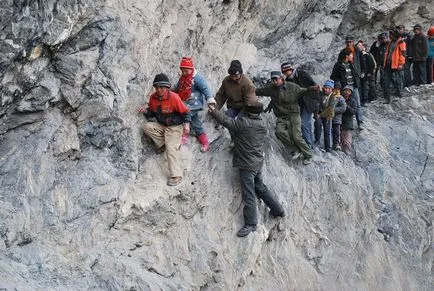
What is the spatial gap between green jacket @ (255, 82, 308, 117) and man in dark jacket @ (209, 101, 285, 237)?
1383mm

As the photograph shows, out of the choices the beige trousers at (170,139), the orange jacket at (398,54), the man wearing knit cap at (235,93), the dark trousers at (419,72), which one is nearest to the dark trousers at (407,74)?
the dark trousers at (419,72)

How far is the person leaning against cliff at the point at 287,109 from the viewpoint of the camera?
36.9 ft

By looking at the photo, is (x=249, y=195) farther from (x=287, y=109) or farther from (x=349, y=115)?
(x=349, y=115)

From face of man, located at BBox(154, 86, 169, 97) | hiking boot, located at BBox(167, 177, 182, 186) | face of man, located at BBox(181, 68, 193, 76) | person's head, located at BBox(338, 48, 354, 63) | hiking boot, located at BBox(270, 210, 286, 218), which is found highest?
face of man, located at BBox(181, 68, 193, 76)

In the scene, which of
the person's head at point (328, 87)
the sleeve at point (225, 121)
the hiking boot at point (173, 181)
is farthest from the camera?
the person's head at point (328, 87)

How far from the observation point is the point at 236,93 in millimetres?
10656

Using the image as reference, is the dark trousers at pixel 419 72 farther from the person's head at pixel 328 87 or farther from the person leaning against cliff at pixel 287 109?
the person leaning against cliff at pixel 287 109

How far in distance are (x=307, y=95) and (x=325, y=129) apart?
1.51m

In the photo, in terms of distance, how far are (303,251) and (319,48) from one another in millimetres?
6465

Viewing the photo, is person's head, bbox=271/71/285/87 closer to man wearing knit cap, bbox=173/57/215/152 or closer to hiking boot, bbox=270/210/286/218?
man wearing knit cap, bbox=173/57/215/152

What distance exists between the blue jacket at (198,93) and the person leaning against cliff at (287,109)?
4.93 feet

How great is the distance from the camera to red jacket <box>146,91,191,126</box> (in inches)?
379

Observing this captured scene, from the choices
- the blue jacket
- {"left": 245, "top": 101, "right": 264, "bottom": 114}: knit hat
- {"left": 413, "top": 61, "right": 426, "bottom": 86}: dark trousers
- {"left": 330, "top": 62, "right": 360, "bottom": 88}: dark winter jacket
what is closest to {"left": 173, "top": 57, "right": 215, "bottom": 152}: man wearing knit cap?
the blue jacket

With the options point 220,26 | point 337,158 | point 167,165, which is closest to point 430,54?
point 337,158
